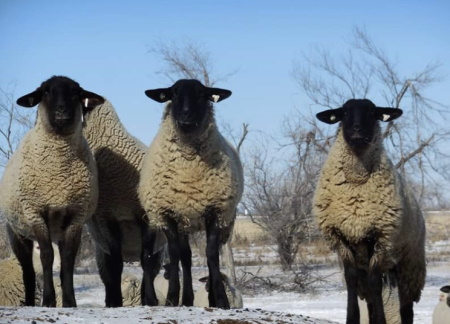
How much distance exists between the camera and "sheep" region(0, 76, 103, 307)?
9.25 meters

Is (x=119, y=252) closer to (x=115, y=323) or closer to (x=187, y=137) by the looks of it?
(x=187, y=137)

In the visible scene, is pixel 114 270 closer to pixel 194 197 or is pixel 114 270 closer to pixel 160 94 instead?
pixel 194 197

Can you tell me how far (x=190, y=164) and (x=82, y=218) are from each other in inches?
54.8

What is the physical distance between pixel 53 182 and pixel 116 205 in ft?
6.12

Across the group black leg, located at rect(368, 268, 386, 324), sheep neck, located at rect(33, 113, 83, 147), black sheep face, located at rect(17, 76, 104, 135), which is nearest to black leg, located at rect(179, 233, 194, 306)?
sheep neck, located at rect(33, 113, 83, 147)

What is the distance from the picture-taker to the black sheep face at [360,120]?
31.9 ft

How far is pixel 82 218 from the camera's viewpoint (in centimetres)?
945

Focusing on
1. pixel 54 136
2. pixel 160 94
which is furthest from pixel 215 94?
pixel 54 136

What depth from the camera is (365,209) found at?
927 centimetres

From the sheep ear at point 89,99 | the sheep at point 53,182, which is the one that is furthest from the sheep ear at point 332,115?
the sheep at point 53,182

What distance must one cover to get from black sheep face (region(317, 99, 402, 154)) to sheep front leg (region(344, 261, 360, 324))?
1.41 metres

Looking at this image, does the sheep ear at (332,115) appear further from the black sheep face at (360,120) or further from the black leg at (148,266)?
Result: the black leg at (148,266)

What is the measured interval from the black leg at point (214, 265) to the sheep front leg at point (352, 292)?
1.34m

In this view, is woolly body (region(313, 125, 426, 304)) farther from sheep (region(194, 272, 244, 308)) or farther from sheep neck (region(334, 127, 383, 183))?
sheep (region(194, 272, 244, 308))
